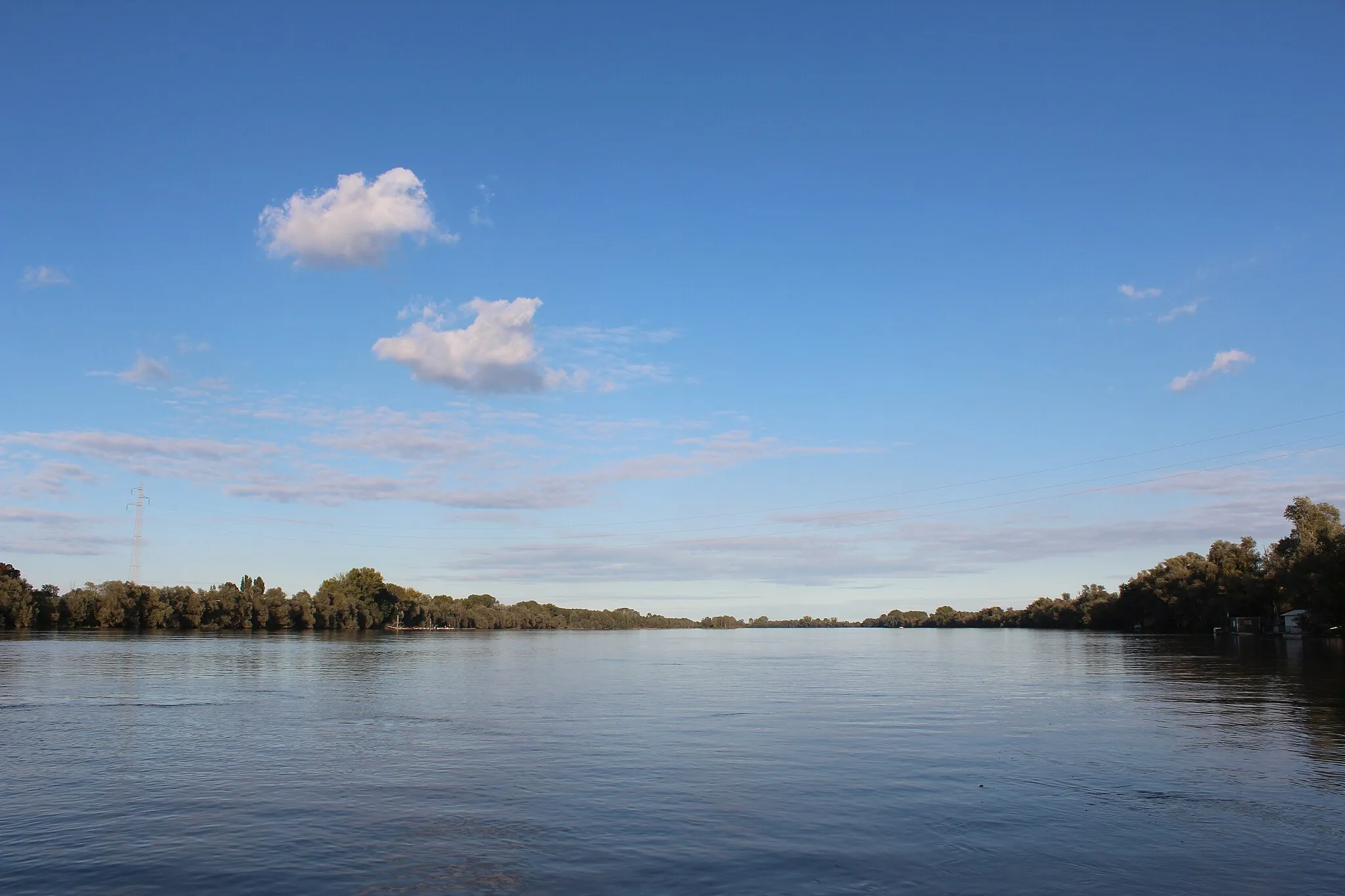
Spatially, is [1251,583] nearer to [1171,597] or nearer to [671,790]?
[1171,597]

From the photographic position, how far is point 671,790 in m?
23.7

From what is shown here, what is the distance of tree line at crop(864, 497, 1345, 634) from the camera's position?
106938 mm

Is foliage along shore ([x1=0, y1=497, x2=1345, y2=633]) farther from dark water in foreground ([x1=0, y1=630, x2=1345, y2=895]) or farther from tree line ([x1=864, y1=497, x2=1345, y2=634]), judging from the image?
dark water in foreground ([x1=0, y1=630, x2=1345, y2=895])

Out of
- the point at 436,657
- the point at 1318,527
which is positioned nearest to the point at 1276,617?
the point at 1318,527

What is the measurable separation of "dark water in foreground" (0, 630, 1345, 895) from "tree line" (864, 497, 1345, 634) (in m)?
69.1

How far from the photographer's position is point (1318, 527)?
127m

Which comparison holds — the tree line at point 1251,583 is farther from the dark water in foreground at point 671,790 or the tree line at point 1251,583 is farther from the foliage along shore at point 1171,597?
the dark water in foreground at point 671,790

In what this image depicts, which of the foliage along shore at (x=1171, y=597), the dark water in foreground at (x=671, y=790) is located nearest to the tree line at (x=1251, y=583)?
A: the foliage along shore at (x=1171, y=597)

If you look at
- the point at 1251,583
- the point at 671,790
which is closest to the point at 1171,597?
the point at 1251,583

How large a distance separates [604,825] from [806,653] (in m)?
95.5

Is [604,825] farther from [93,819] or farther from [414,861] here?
[93,819]

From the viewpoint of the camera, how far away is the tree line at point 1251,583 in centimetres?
10694

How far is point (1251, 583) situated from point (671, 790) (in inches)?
5709

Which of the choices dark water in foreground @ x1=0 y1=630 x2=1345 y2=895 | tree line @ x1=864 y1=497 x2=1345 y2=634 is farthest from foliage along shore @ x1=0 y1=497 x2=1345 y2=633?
dark water in foreground @ x1=0 y1=630 x2=1345 y2=895
